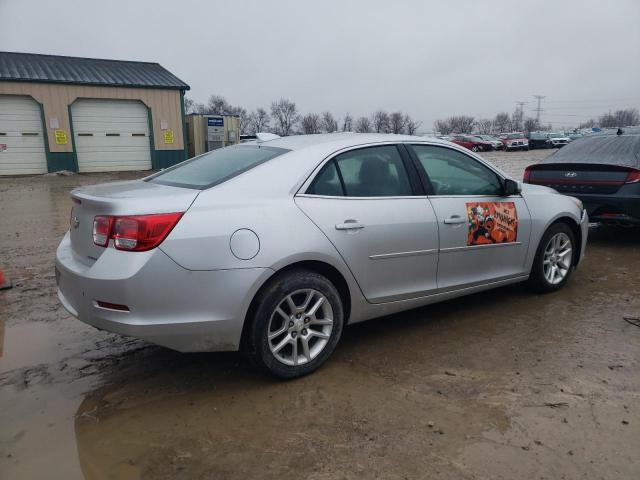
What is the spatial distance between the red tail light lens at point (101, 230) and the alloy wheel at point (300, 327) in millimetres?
1030

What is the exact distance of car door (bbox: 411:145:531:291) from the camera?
12.7 ft

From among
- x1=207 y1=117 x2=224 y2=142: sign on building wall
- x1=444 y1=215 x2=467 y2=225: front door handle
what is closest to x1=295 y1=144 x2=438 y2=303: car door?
x1=444 y1=215 x2=467 y2=225: front door handle

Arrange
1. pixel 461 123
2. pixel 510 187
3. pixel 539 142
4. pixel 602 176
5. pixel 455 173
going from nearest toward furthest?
pixel 455 173 → pixel 510 187 → pixel 602 176 → pixel 539 142 → pixel 461 123

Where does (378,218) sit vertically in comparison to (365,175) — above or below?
below

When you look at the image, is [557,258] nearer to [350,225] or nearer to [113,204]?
[350,225]

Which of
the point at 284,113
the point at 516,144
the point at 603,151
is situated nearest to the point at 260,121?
the point at 284,113

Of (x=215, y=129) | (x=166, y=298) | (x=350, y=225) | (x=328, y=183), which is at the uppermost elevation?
(x=215, y=129)

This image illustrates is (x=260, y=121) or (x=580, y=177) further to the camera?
(x=260, y=121)

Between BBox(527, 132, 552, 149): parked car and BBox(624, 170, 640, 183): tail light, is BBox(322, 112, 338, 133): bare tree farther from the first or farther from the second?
BBox(624, 170, 640, 183): tail light

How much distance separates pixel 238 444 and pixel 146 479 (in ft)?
1.49

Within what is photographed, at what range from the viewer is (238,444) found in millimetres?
2557

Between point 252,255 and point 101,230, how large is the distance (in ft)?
2.82

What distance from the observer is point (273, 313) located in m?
3.01

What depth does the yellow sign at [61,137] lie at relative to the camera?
20.9 metres
